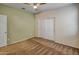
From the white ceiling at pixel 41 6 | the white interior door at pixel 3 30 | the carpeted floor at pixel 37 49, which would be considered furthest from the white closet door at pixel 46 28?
the white interior door at pixel 3 30

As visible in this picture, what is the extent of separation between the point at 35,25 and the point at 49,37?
384 mm

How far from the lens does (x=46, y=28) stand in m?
2.09

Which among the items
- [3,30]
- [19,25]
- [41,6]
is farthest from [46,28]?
[3,30]

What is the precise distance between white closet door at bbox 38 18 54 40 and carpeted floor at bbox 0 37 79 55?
0.37 ft

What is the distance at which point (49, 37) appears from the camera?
2086mm

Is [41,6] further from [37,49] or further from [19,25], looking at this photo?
[37,49]

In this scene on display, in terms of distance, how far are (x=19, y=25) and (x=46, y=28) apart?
56 cm

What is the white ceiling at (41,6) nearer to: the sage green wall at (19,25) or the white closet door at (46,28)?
the sage green wall at (19,25)

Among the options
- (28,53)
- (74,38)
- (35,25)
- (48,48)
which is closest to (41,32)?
(35,25)

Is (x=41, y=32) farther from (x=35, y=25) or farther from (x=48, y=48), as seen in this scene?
(x=48, y=48)

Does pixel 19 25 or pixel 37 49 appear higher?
pixel 19 25

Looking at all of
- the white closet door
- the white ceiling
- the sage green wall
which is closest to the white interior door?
the sage green wall

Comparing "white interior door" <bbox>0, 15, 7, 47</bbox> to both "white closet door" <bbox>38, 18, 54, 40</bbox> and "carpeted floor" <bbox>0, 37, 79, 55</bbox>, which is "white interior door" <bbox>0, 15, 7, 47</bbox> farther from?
"white closet door" <bbox>38, 18, 54, 40</bbox>

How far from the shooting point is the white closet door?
206 cm
